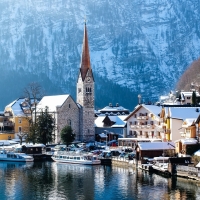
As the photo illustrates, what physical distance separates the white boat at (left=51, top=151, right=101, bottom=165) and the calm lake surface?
480 cm

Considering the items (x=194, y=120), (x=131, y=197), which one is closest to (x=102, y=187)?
(x=131, y=197)

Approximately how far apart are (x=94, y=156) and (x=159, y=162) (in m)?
13.0

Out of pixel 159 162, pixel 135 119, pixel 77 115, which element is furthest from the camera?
pixel 77 115

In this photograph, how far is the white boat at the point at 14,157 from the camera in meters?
85.2

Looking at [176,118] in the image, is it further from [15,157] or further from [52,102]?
[52,102]

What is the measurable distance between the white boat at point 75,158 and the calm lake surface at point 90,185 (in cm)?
480

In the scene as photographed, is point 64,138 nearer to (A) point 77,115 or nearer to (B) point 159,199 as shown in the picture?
(A) point 77,115

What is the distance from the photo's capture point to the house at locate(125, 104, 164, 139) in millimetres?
90875

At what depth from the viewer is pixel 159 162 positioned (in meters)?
69.8

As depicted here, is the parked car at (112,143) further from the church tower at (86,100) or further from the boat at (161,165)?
the boat at (161,165)

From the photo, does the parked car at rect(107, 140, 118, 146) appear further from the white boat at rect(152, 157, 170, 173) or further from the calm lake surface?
the white boat at rect(152, 157, 170, 173)

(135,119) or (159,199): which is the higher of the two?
(135,119)

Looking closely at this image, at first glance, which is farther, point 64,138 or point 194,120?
point 64,138

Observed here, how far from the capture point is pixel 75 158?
81.0m
